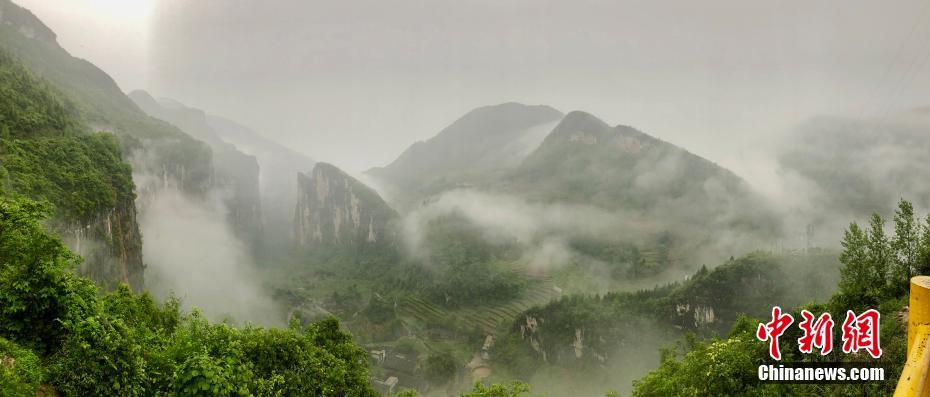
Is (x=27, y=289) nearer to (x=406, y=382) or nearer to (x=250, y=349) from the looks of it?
(x=250, y=349)

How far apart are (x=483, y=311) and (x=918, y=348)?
172 meters

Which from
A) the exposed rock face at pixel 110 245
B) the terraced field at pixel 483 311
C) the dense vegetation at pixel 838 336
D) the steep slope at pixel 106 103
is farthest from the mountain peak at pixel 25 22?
the dense vegetation at pixel 838 336

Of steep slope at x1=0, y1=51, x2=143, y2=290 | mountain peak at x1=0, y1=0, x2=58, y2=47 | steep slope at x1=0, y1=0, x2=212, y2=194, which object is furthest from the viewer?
mountain peak at x1=0, y1=0, x2=58, y2=47

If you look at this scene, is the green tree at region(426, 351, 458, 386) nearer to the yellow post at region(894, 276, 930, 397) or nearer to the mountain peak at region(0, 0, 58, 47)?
the yellow post at region(894, 276, 930, 397)

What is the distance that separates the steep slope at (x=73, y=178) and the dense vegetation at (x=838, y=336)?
184 feet

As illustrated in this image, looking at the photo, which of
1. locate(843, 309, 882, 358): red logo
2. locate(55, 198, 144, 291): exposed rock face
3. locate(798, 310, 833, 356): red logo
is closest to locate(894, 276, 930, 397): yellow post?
locate(843, 309, 882, 358): red logo

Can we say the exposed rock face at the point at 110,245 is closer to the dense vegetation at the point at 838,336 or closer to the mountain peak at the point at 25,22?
the dense vegetation at the point at 838,336

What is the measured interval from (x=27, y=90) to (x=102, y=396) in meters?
78.0

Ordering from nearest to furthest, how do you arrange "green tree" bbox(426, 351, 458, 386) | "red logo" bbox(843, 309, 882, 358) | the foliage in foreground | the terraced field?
the foliage in foreground, "red logo" bbox(843, 309, 882, 358), "green tree" bbox(426, 351, 458, 386), the terraced field

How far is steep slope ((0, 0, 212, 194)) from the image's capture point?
14338 centimetres

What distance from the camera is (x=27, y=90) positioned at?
6562cm

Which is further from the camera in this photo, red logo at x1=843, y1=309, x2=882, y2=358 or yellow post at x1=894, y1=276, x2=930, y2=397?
red logo at x1=843, y1=309, x2=882, y2=358

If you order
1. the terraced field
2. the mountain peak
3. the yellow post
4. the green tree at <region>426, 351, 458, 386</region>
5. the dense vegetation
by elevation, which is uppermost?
the mountain peak

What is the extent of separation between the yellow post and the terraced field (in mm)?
150290
